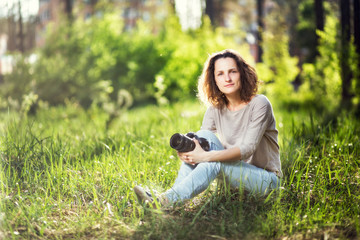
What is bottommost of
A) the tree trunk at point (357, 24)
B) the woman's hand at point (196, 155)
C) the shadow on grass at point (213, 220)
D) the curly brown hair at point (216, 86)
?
the shadow on grass at point (213, 220)

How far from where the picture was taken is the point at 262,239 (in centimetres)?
203

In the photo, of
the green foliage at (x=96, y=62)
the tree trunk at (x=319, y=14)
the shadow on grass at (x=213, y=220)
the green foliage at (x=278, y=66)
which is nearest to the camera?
the shadow on grass at (x=213, y=220)

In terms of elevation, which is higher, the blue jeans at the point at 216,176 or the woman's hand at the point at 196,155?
the woman's hand at the point at 196,155

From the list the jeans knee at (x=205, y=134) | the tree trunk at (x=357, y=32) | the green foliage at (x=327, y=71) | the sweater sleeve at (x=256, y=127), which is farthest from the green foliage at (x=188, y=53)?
the sweater sleeve at (x=256, y=127)

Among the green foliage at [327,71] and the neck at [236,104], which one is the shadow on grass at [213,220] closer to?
the neck at [236,104]

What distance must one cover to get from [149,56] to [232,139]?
24.4 ft

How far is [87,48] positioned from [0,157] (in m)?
5.19

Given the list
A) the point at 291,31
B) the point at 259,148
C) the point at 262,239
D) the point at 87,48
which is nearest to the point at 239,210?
the point at 262,239

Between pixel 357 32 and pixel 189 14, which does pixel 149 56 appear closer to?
pixel 189 14

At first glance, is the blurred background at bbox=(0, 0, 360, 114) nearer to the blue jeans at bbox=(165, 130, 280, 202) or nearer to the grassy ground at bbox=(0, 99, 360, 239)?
the grassy ground at bbox=(0, 99, 360, 239)

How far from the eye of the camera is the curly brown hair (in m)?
2.54

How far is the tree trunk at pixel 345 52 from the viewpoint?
5.22 m

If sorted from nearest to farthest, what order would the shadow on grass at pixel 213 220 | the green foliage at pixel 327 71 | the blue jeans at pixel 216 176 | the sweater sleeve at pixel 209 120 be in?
1. the shadow on grass at pixel 213 220
2. the blue jeans at pixel 216 176
3. the sweater sleeve at pixel 209 120
4. the green foliage at pixel 327 71

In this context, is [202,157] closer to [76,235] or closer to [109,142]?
[76,235]
